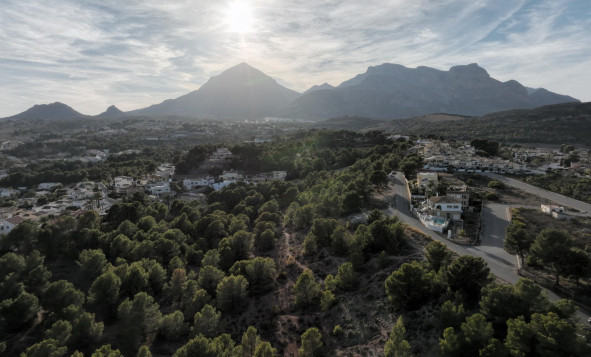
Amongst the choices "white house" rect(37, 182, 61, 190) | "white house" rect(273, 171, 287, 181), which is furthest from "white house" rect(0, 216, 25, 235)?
"white house" rect(273, 171, 287, 181)

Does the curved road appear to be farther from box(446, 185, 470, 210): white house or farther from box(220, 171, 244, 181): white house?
box(220, 171, 244, 181): white house

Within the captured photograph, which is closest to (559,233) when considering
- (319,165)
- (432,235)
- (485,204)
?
(432,235)

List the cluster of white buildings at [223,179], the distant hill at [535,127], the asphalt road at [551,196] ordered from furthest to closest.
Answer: the distant hill at [535,127], the cluster of white buildings at [223,179], the asphalt road at [551,196]

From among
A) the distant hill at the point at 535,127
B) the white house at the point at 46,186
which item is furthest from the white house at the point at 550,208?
the distant hill at the point at 535,127

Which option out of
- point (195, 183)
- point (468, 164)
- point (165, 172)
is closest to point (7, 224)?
point (195, 183)

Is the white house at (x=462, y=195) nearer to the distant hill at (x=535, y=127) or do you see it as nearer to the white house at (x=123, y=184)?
the white house at (x=123, y=184)

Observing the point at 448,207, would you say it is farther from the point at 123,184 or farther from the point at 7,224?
the point at 123,184

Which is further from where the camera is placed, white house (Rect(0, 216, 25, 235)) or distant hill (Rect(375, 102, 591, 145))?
distant hill (Rect(375, 102, 591, 145))
